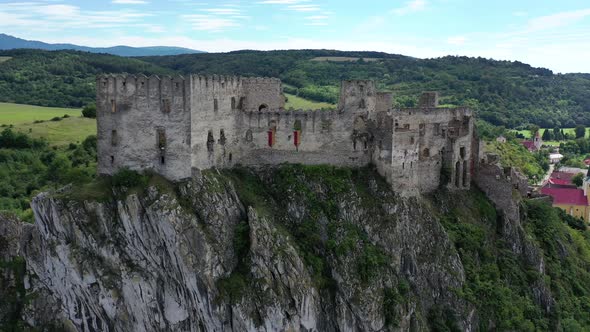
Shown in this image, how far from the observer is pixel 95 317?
45.0 meters

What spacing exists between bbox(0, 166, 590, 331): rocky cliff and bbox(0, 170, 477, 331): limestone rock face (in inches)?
3.0

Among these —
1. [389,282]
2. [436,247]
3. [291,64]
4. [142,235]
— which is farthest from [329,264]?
[291,64]

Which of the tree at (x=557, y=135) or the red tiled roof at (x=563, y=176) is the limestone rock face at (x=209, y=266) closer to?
the red tiled roof at (x=563, y=176)

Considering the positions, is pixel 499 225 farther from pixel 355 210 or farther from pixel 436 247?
pixel 355 210

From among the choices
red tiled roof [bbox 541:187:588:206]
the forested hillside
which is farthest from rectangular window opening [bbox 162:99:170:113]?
the forested hillside

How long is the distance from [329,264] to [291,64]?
452 feet

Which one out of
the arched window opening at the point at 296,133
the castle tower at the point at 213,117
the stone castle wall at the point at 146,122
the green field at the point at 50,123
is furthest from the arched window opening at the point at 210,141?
the green field at the point at 50,123

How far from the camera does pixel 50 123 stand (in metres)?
105

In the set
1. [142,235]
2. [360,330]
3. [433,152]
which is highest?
[433,152]

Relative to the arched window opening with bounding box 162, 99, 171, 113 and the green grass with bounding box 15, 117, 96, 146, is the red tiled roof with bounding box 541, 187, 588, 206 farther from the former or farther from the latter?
the green grass with bounding box 15, 117, 96, 146

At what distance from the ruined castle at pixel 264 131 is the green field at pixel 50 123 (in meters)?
53.5

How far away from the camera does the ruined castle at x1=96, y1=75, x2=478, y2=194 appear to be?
147 ft

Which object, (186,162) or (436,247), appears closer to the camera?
A: (186,162)

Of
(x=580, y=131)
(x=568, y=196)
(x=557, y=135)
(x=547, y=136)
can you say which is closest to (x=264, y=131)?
(x=568, y=196)
